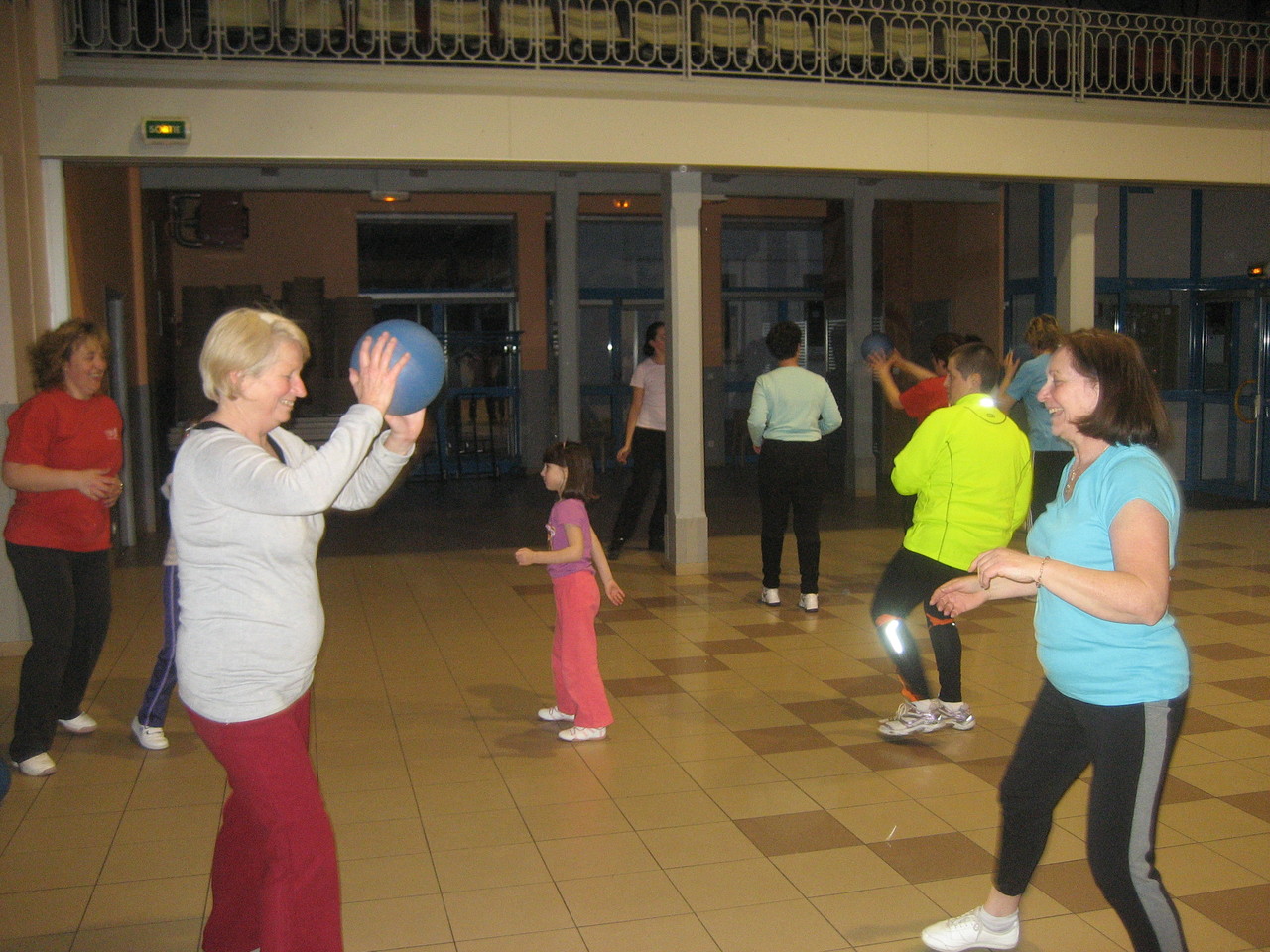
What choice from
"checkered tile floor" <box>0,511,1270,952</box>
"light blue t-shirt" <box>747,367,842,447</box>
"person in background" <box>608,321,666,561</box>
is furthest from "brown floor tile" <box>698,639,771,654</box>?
"person in background" <box>608,321,666,561</box>

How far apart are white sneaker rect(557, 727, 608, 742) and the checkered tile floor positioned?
6 centimetres

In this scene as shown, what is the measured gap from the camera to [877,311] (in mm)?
12984

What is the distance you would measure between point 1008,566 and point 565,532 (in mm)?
2455

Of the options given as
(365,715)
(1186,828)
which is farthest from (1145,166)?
(365,715)

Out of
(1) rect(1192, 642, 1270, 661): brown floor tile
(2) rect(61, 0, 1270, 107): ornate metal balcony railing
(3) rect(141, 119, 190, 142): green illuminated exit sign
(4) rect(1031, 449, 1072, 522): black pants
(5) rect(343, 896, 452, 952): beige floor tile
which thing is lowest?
(1) rect(1192, 642, 1270, 661): brown floor tile

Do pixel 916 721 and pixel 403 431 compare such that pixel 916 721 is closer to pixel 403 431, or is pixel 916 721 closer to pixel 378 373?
pixel 403 431

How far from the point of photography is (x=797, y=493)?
659 cm

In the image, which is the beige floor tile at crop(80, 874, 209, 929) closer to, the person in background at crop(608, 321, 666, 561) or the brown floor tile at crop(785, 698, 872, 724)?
the brown floor tile at crop(785, 698, 872, 724)

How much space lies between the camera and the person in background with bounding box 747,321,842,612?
21.4ft

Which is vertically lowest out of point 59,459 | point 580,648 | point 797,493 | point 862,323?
point 580,648

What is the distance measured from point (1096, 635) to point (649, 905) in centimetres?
149

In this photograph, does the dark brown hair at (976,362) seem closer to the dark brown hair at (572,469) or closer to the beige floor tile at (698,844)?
the dark brown hair at (572,469)

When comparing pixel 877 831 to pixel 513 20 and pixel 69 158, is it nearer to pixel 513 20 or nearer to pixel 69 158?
pixel 69 158

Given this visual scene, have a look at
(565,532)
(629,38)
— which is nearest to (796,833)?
(565,532)
